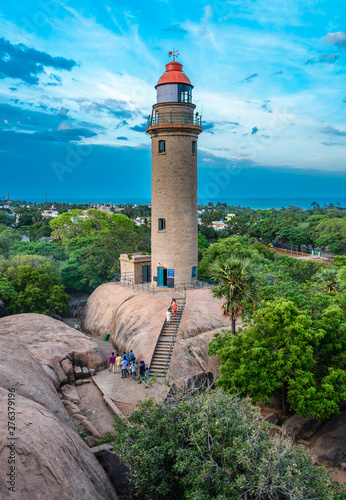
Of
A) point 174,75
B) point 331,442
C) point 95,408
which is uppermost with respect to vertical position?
point 174,75

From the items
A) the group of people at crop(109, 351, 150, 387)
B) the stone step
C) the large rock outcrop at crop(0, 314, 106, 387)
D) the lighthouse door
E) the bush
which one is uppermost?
the lighthouse door

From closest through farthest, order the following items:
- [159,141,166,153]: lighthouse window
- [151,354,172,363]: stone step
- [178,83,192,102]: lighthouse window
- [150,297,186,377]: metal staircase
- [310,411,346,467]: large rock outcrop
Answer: [310,411,346,467]: large rock outcrop, [150,297,186,377]: metal staircase, [151,354,172,363]: stone step, [178,83,192,102]: lighthouse window, [159,141,166,153]: lighthouse window

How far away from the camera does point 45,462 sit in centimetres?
859

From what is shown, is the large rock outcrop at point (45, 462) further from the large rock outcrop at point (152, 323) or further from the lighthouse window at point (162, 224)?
the lighthouse window at point (162, 224)

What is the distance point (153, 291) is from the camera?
1238 inches

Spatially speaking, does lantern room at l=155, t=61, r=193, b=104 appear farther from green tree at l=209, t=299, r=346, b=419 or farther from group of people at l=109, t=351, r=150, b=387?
group of people at l=109, t=351, r=150, b=387

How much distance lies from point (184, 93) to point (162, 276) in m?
15.9

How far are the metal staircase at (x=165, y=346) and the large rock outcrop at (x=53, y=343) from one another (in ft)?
12.8

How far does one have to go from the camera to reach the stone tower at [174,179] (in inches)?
1220

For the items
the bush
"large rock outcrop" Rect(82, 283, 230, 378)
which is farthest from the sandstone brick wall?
the bush

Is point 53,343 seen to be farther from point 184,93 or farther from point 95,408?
point 184,93

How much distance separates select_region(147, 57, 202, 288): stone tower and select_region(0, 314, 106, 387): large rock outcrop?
10267 millimetres

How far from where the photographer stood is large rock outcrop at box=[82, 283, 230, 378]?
22.7 m

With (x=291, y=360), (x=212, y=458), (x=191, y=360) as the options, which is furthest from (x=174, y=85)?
(x=212, y=458)
